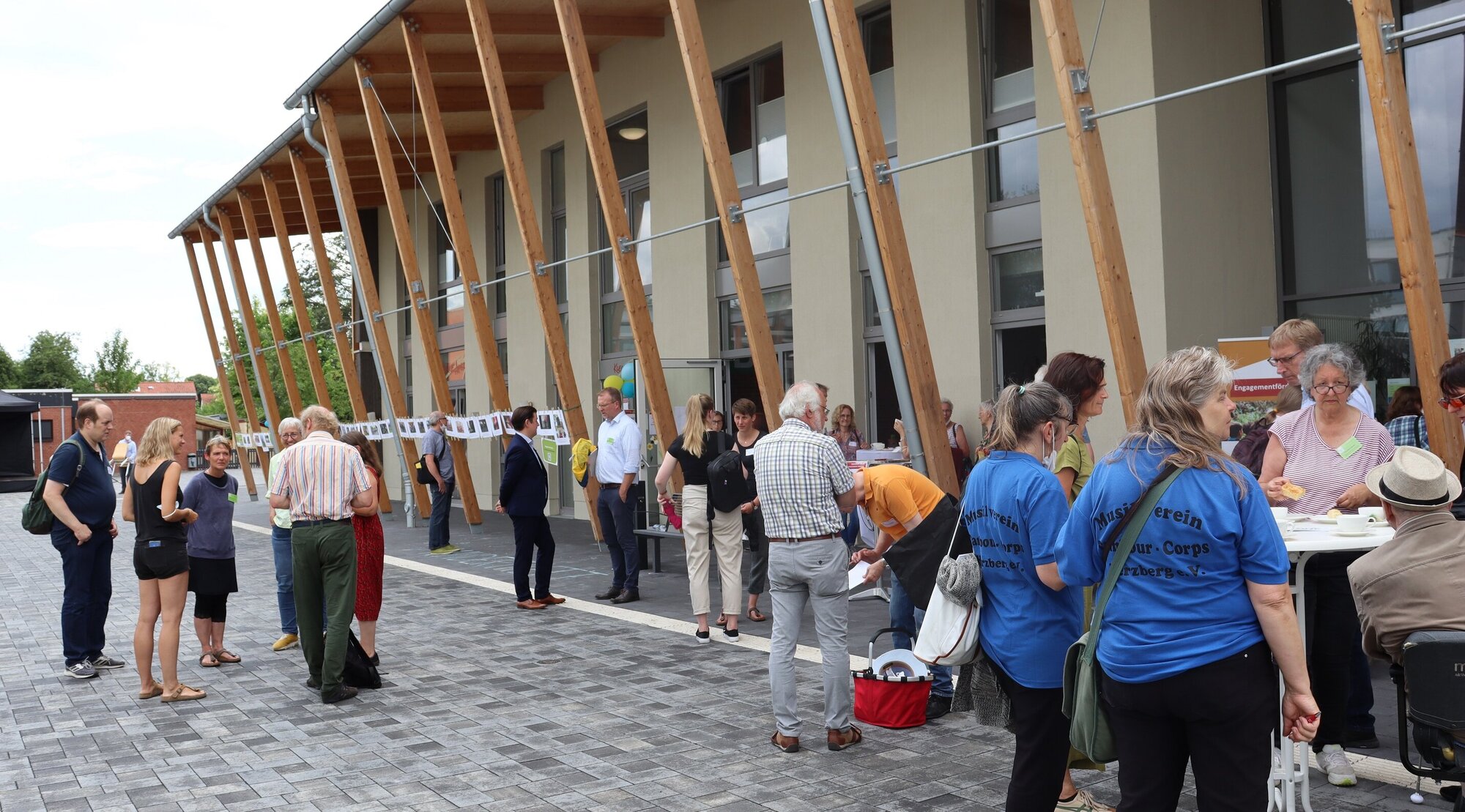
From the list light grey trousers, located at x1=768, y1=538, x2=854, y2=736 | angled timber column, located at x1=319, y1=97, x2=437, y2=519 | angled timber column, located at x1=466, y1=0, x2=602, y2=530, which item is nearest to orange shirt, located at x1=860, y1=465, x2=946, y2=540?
light grey trousers, located at x1=768, y1=538, x2=854, y2=736

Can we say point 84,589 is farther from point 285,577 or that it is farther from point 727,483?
point 727,483

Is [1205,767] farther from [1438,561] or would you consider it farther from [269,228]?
[269,228]

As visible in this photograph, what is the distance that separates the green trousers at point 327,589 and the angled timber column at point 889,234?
4867mm

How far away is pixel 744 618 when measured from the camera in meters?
9.35

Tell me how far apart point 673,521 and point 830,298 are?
4.44 m

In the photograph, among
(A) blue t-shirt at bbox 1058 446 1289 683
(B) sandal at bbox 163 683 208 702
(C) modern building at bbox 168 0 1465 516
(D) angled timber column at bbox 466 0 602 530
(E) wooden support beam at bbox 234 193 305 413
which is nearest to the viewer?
(A) blue t-shirt at bbox 1058 446 1289 683

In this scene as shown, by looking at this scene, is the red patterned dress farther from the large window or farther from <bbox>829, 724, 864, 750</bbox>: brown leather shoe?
the large window

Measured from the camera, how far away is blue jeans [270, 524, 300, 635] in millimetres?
8672

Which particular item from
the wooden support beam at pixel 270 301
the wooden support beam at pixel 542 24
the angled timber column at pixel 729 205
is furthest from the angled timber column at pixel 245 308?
the angled timber column at pixel 729 205

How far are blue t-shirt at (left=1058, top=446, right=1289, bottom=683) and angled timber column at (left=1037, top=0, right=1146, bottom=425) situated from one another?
5.44 metres

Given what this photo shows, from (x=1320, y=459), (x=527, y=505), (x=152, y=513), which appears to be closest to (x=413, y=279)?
(x=527, y=505)

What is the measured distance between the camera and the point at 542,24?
15891 millimetres

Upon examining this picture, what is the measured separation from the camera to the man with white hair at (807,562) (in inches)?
219

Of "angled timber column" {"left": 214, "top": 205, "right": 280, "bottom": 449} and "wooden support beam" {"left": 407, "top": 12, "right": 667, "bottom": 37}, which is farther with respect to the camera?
"angled timber column" {"left": 214, "top": 205, "right": 280, "bottom": 449}
